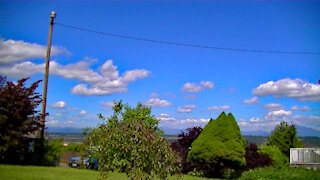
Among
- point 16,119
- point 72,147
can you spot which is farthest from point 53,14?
point 72,147

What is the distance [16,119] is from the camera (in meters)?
13.8

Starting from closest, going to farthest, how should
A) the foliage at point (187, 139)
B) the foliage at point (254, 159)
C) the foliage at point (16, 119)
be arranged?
1. the foliage at point (16, 119)
2. the foliage at point (254, 159)
3. the foliage at point (187, 139)

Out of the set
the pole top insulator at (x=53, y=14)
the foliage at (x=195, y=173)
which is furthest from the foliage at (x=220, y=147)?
the pole top insulator at (x=53, y=14)

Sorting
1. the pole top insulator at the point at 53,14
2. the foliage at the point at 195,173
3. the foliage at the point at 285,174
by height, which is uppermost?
the pole top insulator at the point at 53,14

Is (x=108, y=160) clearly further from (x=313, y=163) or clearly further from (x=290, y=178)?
(x=313, y=163)

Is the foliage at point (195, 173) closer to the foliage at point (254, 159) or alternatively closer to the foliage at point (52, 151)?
the foliage at point (254, 159)

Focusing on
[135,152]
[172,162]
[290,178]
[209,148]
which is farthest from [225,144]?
[135,152]

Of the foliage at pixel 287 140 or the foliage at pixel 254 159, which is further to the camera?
the foliage at pixel 287 140

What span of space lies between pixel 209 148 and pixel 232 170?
2.09 meters

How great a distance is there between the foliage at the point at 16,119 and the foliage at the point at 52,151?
1102mm

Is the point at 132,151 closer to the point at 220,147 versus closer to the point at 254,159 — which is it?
the point at 220,147

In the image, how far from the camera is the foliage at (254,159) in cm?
2112

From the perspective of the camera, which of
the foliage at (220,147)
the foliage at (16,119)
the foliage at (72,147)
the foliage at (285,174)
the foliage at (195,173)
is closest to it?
the foliage at (16,119)

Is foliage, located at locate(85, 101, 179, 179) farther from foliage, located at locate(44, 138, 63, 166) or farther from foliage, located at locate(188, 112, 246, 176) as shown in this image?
foliage, located at locate(188, 112, 246, 176)
